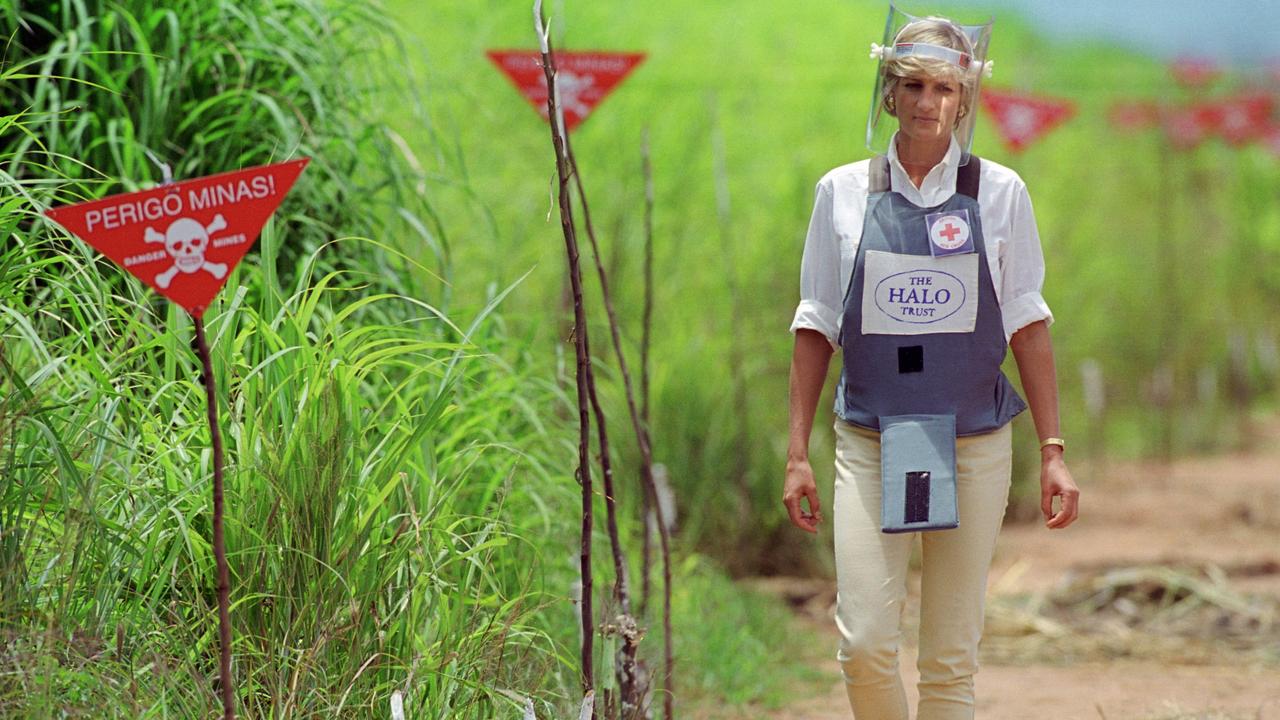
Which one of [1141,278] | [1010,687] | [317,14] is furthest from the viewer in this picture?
[1141,278]

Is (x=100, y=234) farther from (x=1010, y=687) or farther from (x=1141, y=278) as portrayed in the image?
(x=1141, y=278)

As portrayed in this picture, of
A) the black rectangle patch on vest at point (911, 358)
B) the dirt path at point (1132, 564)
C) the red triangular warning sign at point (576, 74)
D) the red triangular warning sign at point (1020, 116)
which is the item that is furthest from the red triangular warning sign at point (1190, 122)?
the black rectangle patch on vest at point (911, 358)

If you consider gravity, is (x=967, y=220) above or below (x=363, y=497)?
above

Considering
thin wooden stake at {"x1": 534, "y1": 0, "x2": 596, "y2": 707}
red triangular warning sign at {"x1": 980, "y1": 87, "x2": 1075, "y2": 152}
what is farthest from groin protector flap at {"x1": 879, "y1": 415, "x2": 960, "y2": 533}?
red triangular warning sign at {"x1": 980, "y1": 87, "x2": 1075, "y2": 152}

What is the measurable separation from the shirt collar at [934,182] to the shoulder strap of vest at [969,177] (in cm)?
1

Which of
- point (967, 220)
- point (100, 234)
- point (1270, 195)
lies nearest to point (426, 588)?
point (100, 234)

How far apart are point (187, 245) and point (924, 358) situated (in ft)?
4.17

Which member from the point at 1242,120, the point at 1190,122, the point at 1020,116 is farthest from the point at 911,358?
the point at 1190,122

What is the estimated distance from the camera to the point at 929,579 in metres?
2.85

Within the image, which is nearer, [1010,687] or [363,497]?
[363,497]

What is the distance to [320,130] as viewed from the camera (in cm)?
400

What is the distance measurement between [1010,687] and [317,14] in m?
2.68

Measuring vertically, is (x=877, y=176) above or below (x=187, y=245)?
above

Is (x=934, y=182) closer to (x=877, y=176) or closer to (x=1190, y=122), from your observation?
(x=877, y=176)
